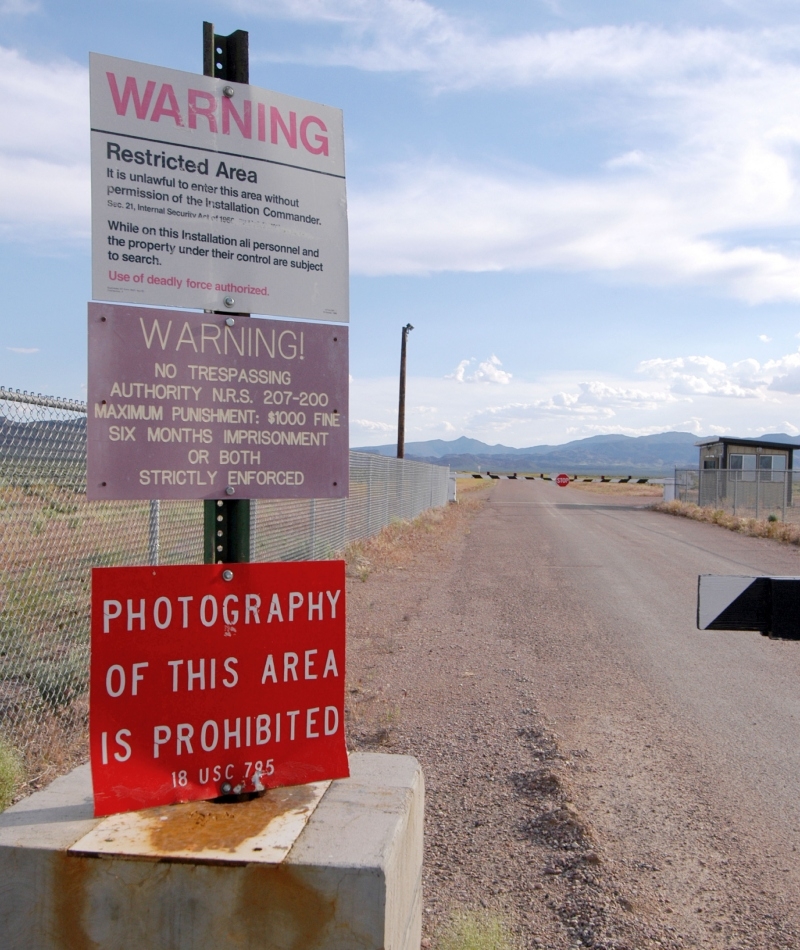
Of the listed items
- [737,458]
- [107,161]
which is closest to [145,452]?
[107,161]

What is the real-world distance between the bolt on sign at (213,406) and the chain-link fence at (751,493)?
27110mm

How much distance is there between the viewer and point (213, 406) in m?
2.88

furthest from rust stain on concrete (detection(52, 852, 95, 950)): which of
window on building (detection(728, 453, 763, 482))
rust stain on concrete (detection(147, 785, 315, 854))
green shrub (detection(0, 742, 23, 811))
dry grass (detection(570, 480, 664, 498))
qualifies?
dry grass (detection(570, 480, 664, 498))

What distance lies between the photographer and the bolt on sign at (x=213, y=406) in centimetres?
277

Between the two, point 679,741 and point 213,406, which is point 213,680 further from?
point 679,741

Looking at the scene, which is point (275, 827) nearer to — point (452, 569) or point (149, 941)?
point (149, 941)

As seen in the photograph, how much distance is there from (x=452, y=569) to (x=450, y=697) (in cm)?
815

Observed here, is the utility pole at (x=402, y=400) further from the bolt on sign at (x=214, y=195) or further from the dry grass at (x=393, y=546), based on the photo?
the bolt on sign at (x=214, y=195)

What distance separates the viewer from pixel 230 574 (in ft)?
9.42

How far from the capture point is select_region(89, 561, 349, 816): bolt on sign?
274 centimetres

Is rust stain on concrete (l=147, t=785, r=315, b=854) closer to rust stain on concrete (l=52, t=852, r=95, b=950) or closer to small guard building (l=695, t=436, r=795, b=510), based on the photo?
rust stain on concrete (l=52, t=852, r=95, b=950)

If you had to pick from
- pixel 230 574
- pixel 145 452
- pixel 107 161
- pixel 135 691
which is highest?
pixel 107 161

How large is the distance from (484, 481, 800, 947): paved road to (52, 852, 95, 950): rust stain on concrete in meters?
2.14

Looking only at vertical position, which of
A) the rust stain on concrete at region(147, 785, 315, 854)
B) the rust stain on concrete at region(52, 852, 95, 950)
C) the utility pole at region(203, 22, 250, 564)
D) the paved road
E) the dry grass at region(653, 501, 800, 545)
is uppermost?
the utility pole at region(203, 22, 250, 564)
